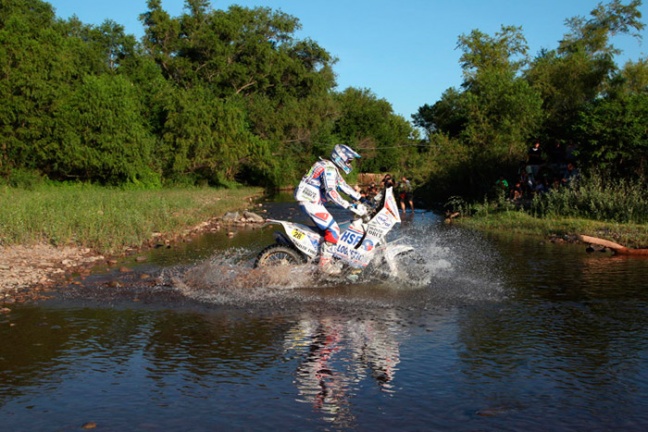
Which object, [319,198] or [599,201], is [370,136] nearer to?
[599,201]

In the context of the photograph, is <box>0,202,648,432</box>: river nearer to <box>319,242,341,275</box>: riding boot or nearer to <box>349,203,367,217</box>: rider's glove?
<box>319,242,341,275</box>: riding boot

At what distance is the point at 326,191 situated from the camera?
37.1 feet

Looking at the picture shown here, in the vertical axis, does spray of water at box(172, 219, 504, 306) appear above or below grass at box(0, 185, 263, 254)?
below

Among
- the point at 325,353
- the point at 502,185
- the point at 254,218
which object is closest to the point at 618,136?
the point at 502,185

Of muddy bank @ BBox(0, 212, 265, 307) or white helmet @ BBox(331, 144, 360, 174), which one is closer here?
muddy bank @ BBox(0, 212, 265, 307)

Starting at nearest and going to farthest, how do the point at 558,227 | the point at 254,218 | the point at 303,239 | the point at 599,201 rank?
the point at 303,239 → the point at 558,227 → the point at 599,201 → the point at 254,218

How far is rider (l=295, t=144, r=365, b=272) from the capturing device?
11320mm

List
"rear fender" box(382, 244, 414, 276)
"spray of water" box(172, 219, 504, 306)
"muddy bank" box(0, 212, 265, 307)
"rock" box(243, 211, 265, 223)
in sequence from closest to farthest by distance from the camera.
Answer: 1. "spray of water" box(172, 219, 504, 306)
2. "muddy bank" box(0, 212, 265, 307)
3. "rear fender" box(382, 244, 414, 276)
4. "rock" box(243, 211, 265, 223)

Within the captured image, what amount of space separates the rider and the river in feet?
1.99

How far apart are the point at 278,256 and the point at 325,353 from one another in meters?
4.37

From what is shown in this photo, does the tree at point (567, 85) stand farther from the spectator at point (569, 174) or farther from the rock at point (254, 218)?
the rock at point (254, 218)

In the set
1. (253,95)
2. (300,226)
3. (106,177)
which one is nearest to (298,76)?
(253,95)

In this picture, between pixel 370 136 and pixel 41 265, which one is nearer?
pixel 41 265

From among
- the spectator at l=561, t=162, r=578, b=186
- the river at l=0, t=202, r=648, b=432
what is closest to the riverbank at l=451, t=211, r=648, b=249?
the spectator at l=561, t=162, r=578, b=186
